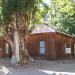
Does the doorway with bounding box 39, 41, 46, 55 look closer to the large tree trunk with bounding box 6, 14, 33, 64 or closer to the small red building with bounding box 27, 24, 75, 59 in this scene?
the small red building with bounding box 27, 24, 75, 59

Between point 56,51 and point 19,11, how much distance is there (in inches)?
409

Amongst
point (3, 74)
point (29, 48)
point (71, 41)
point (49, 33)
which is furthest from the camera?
point (71, 41)

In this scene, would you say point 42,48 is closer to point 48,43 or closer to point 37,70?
point 48,43

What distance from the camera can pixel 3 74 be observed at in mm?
17812

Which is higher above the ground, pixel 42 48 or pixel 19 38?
pixel 19 38

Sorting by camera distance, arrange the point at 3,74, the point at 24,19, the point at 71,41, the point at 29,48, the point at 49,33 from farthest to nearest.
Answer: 1. the point at 71,41
2. the point at 29,48
3. the point at 49,33
4. the point at 24,19
5. the point at 3,74

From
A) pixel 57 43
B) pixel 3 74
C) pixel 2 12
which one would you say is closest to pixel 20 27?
pixel 2 12

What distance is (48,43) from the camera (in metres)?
30.7

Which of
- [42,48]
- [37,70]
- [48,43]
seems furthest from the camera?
[42,48]

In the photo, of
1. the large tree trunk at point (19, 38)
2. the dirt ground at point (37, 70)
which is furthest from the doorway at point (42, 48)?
the dirt ground at point (37, 70)

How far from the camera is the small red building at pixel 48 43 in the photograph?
3034cm

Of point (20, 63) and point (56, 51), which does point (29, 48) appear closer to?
point (56, 51)

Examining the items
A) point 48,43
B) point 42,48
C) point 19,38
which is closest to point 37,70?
point 19,38

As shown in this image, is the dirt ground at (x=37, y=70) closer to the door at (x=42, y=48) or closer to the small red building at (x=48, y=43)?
the small red building at (x=48, y=43)
